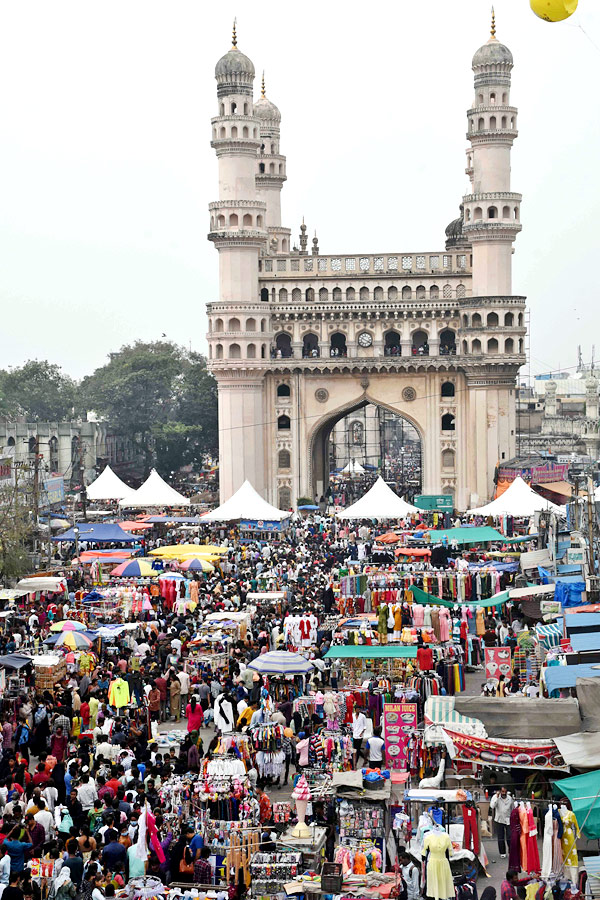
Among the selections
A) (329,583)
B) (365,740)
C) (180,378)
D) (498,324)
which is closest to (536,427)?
(180,378)

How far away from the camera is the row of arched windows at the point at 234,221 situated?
51.0 m

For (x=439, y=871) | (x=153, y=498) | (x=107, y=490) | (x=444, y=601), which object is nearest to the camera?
(x=439, y=871)

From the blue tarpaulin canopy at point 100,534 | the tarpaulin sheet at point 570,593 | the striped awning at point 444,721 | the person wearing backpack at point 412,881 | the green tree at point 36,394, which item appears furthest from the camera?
the green tree at point 36,394

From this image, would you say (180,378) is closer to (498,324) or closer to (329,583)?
(498,324)

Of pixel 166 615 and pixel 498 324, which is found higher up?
pixel 498 324

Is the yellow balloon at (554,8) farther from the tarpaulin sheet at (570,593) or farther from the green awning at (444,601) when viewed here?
the green awning at (444,601)

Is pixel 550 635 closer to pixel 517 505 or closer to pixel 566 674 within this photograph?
pixel 566 674

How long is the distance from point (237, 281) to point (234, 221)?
2.17m

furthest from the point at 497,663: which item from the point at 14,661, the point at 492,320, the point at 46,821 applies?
the point at 492,320

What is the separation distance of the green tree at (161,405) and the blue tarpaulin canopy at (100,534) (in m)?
33.2

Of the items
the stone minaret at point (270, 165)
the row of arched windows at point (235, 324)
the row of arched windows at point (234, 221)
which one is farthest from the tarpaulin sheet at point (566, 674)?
the stone minaret at point (270, 165)

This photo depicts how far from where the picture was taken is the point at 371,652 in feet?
62.7

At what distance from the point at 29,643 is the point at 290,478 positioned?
31.2 m

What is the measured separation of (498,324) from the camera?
165 ft
